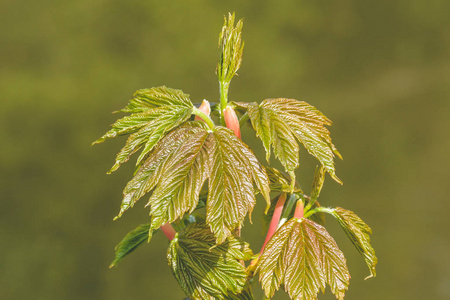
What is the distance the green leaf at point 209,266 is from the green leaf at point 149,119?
11cm

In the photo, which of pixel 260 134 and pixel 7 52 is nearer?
pixel 260 134

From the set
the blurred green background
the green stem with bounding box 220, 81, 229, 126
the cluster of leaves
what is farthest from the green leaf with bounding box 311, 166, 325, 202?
the blurred green background

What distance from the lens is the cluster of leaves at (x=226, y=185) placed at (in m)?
0.43

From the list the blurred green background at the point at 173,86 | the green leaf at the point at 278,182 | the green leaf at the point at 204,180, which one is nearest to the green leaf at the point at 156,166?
the green leaf at the point at 204,180

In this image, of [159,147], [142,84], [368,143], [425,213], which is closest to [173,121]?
→ [159,147]

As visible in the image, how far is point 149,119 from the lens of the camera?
49 centimetres

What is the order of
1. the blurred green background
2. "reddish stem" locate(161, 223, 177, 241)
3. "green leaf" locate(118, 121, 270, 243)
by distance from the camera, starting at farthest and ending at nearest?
the blurred green background
"reddish stem" locate(161, 223, 177, 241)
"green leaf" locate(118, 121, 270, 243)

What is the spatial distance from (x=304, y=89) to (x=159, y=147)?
823mm

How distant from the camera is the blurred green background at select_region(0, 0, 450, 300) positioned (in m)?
1.16

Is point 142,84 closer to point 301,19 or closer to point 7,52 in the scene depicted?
point 7,52

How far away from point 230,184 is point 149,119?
11 centimetres

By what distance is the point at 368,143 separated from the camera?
1.23 meters

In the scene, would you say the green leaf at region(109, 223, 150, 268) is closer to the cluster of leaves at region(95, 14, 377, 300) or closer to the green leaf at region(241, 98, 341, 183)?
the cluster of leaves at region(95, 14, 377, 300)

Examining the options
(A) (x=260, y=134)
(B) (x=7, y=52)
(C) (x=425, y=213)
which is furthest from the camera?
(C) (x=425, y=213)
